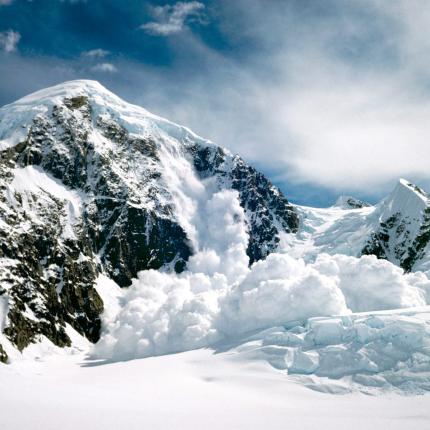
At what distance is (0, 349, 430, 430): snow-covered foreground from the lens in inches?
2825

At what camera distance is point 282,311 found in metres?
155

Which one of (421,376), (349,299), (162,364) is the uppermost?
(349,299)

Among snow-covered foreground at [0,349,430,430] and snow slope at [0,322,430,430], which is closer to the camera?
snow-covered foreground at [0,349,430,430]

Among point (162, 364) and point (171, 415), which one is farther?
point (162, 364)

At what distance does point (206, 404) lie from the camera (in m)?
91.9

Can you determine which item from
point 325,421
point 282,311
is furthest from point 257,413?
point 282,311

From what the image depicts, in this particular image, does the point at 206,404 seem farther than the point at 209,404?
No

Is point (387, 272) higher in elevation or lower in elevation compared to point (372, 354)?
higher

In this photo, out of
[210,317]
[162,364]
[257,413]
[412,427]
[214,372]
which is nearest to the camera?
[412,427]

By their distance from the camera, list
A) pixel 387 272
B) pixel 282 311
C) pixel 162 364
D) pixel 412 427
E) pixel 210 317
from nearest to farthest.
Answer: pixel 412 427
pixel 162 364
pixel 282 311
pixel 387 272
pixel 210 317

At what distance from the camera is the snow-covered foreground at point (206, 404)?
71.8 meters

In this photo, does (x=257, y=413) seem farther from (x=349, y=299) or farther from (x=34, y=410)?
(x=349, y=299)

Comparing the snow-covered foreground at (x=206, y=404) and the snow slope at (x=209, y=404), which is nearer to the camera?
the snow-covered foreground at (x=206, y=404)

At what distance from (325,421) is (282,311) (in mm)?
74705
